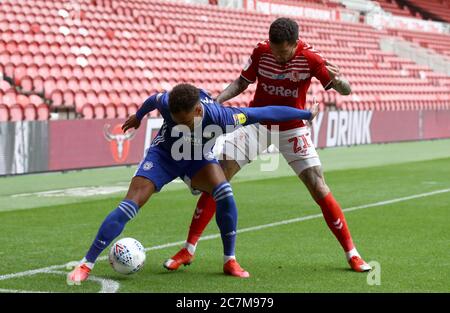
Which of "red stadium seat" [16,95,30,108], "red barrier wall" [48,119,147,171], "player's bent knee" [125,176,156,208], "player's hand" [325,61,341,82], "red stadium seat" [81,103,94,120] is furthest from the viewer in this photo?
"red stadium seat" [81,103,94,120]

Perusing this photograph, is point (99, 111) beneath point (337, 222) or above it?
beneath

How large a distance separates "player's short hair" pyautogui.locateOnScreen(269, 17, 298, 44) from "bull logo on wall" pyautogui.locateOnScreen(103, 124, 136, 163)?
10.2 metres

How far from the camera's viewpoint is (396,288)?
626 centimetres

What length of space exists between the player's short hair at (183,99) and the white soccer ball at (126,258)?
118 cm

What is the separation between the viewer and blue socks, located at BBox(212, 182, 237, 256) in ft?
22.0

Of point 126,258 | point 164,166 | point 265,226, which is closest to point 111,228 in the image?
point 126,258

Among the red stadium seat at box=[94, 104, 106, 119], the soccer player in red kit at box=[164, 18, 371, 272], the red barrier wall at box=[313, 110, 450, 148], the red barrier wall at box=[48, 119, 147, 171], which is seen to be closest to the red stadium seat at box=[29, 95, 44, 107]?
the red stadium seat at box=[94, 104, 106, 119]

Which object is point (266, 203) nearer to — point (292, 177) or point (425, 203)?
point (425, 203)

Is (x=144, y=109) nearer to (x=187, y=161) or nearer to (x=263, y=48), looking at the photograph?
(x=187, y=161)

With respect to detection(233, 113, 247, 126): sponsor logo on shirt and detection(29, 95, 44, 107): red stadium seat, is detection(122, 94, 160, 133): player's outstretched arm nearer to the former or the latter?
detection(233, 113, 247, 126): sponsor logo on shirt

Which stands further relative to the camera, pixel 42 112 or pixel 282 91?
pixel 42 112

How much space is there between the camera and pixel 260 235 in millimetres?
9117

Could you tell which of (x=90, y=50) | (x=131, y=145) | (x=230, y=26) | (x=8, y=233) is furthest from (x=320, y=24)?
(x=8, y=233)

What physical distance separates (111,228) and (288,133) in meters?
1.96
